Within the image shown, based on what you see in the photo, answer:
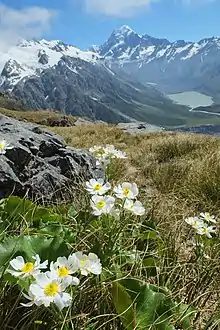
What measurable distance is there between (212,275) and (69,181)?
2.65m

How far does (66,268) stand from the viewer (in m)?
1.72

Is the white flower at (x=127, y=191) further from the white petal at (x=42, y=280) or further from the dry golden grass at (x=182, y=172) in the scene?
the dry golden grass at (x=182, y=172)

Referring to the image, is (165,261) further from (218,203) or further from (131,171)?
(131,171)

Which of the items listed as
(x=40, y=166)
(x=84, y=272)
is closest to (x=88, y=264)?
(x=84, y=272)

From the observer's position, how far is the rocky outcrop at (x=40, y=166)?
14.5ft

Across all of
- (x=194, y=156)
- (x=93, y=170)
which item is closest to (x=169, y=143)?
(x=194, y=156)

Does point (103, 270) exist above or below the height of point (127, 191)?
below

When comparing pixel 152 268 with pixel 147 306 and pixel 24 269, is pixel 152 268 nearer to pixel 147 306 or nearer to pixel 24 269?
pixel 147 306

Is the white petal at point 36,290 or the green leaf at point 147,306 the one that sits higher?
the white petal at point 36,290

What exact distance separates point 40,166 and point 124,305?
3.24m

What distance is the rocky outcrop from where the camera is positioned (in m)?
4.41

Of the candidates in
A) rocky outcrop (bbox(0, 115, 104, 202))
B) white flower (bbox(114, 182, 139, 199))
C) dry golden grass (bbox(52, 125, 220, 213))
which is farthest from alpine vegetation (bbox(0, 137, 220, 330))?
dry golden grass (bbox(52, 125, 220, 213))

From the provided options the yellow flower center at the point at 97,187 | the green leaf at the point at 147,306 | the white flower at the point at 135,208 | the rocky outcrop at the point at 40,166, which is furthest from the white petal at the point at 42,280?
the rocky outcrop at the point at 40,166

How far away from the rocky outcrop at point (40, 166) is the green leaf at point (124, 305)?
2155 millimetres
